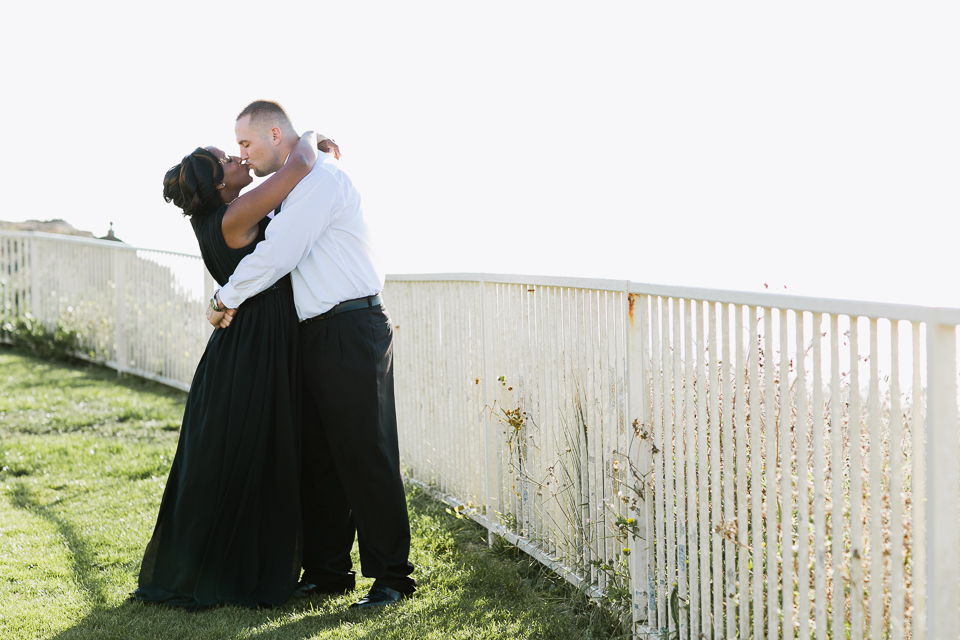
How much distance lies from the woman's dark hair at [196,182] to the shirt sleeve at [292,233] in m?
0.36

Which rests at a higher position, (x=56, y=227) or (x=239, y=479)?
(x=56, y=227)

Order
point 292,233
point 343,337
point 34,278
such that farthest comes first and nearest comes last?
1. point 34,278
2. point 343,337
3. point 292,233

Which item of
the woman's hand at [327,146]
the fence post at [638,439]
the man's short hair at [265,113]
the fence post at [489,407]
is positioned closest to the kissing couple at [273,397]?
the man's short hair at [265,113]

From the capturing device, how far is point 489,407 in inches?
173

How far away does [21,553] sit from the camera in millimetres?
4301

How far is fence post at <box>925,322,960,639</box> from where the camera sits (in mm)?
2010

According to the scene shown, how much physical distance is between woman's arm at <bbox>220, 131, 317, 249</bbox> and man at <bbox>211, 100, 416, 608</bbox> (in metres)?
0.05

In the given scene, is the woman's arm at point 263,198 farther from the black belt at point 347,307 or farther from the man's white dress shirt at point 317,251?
the black belt at point 347,307

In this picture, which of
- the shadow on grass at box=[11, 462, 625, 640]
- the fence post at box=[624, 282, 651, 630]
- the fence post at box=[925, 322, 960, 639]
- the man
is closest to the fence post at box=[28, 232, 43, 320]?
the shadow on grass at box=[11, 462, 625, 640]

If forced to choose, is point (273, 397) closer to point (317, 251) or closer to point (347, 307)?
point (347, 307)

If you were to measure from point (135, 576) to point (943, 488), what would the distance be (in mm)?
3450

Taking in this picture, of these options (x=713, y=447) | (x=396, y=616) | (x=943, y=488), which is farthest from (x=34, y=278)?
(x=943, y=488)

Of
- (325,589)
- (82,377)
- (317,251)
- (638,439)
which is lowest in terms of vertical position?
(325,589)

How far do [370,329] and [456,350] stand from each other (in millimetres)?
1196
